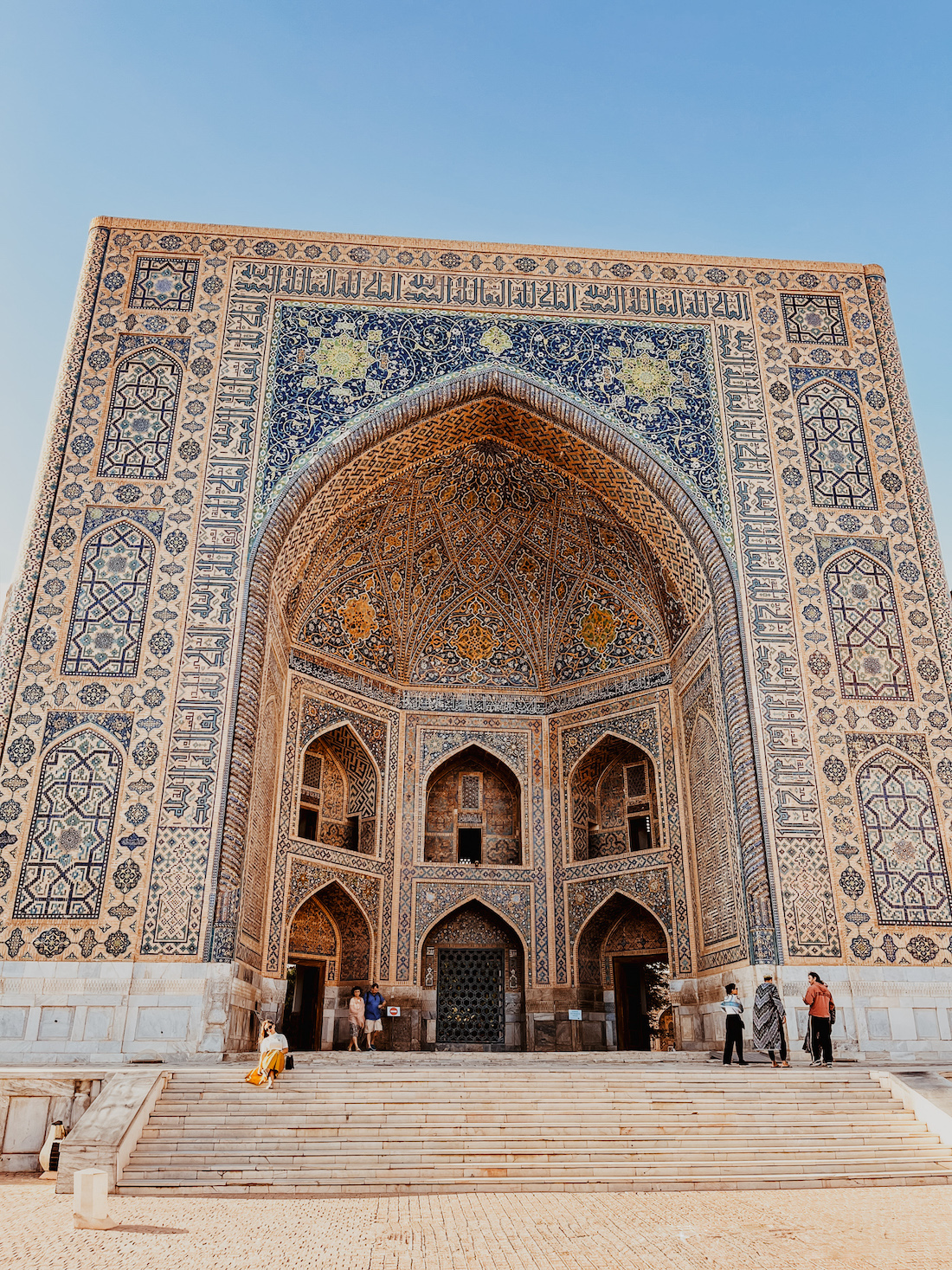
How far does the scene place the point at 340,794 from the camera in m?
12.2

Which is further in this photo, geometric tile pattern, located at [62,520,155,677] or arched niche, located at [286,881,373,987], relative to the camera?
arched niche, located at [286,881,373,987]

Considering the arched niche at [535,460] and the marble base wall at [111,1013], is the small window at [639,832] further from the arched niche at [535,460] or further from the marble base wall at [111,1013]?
the marble base wall at [111,1013]

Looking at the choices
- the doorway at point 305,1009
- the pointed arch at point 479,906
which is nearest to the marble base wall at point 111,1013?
the doorway at point 305,1009

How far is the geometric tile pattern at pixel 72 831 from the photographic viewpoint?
7840 millimetres

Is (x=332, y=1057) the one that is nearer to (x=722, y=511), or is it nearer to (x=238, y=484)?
(x=238, y=484)

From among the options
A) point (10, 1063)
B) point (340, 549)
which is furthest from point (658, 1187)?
point (340, 549)

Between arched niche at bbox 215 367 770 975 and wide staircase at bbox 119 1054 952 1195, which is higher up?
arched niche at bbox 215 367 770 975

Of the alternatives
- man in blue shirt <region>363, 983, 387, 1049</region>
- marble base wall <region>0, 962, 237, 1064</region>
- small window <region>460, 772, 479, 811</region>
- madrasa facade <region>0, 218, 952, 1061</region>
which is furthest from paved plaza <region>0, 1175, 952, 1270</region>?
small window <region>460, 772, 479, 811</region>

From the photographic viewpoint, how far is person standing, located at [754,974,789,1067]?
7.54 metres

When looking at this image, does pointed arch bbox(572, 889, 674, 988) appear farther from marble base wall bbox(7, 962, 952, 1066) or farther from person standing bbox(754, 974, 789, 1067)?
person standing bbox(754, 974, 789, 1067)

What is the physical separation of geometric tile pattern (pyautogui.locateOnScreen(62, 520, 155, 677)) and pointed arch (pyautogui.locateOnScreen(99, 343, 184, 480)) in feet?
2.01

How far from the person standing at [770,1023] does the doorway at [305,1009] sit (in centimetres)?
539

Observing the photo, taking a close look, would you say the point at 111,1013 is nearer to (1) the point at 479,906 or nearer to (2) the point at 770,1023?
(2) the point at 770,1023

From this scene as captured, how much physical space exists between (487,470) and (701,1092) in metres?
7.31
